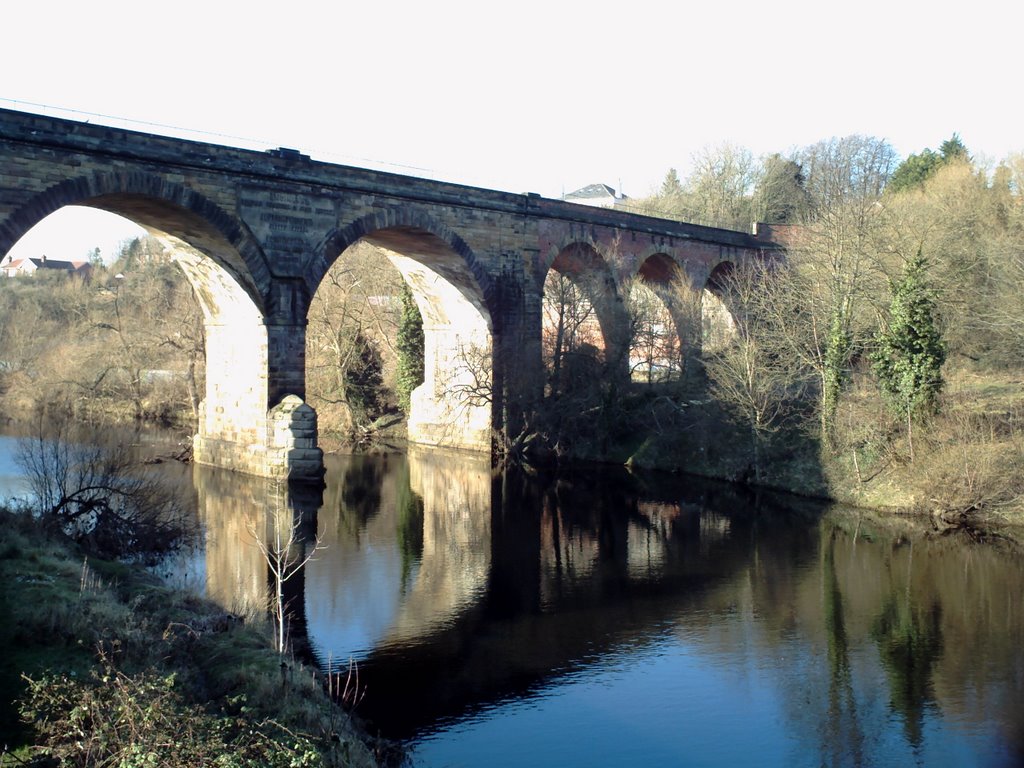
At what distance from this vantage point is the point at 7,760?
5.48 meters

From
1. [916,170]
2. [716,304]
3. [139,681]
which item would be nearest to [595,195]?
[916,170]

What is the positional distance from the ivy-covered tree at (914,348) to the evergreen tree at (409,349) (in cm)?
1415

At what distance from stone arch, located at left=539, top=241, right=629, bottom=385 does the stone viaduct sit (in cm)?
8

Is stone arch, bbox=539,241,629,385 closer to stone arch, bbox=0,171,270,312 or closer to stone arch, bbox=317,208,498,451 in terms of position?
stone arch, bbox=317,208,498,451

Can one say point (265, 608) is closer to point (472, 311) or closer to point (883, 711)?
point (883, 711)

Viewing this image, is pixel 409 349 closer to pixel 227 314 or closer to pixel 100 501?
pixel 227 314

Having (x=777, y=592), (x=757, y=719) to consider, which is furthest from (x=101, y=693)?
(x=777, y=592)

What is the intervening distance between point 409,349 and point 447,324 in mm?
3276

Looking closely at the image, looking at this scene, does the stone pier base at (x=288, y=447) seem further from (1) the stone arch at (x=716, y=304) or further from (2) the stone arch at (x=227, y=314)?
(1) the stone arch at (x=716, y=304)

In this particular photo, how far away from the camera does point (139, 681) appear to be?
615cm

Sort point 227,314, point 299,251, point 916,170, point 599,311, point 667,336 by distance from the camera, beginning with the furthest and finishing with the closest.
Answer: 1. point 916,170
2. point 667,336
3. point 599,311
4. point 227,314
5. point 299,251

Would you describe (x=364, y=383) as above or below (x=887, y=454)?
above

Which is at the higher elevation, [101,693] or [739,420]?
[739,420]

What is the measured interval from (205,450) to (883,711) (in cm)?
1651
